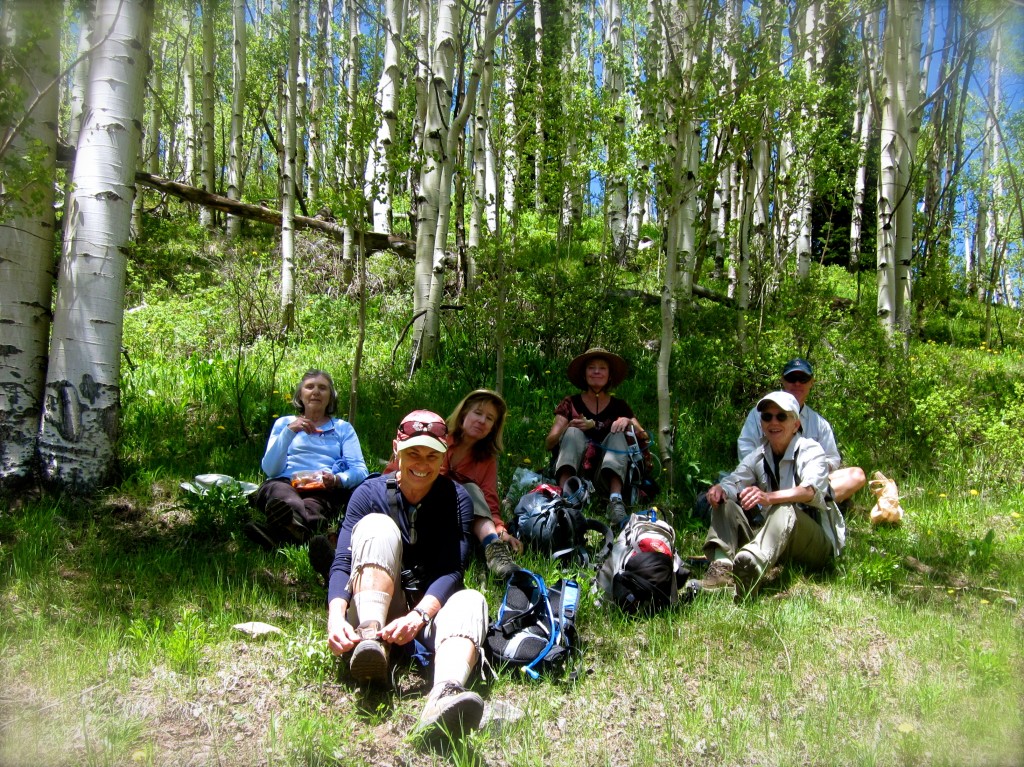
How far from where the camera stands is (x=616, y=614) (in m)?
3.62

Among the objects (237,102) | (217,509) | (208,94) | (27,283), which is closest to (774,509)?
(217,509)

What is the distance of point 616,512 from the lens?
474cm

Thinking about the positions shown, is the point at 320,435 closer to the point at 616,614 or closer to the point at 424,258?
the point at 616,614

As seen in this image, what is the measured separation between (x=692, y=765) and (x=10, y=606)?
314 cm

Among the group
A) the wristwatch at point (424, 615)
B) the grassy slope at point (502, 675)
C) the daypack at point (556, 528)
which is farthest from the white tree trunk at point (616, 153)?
the wristwatch at point (424, 615)

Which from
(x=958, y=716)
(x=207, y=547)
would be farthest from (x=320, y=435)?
(x=958, y=716)

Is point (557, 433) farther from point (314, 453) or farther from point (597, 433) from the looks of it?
point (314, 453)

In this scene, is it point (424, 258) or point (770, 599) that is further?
point (424, 258)

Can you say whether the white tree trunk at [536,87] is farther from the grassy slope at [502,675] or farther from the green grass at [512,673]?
the green grass at [512,673]

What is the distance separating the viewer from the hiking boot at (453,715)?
2490mm

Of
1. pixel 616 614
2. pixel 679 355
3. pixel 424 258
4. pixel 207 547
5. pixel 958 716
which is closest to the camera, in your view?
pixel 958 716

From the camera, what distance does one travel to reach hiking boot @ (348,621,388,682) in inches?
107

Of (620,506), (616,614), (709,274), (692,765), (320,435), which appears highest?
(709,274)

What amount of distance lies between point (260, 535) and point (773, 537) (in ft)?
9.79
